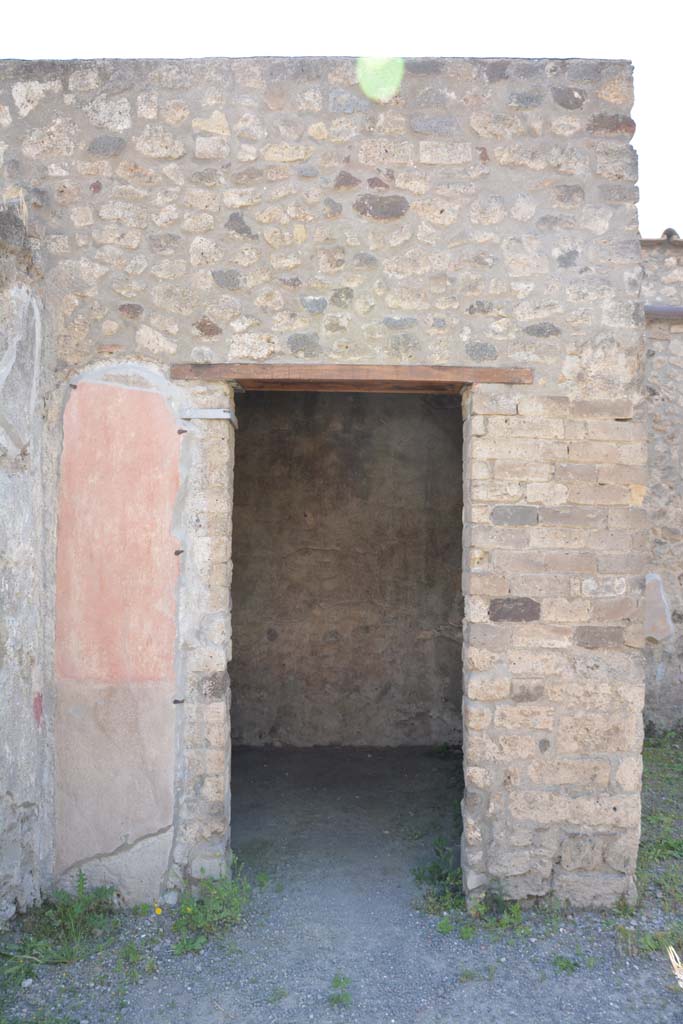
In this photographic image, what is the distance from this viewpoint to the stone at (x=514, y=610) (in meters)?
3.86

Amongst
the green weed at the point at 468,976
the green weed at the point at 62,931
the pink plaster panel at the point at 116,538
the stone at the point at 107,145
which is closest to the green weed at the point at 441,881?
the green weed at the point at 468,976

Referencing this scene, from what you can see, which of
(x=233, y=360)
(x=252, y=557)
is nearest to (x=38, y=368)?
(x=233, y=360)

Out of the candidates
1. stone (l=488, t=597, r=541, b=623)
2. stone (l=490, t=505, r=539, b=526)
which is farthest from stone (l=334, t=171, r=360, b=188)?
stone (l=488, t=597, r=541, b=623)

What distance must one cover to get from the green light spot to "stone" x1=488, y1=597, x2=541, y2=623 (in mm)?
2393

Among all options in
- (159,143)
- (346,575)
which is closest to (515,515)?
(159,143)

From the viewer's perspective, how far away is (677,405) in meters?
6.82

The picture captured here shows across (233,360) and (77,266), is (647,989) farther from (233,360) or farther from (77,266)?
(77,266)

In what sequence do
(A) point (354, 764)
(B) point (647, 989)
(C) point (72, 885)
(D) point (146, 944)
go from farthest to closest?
(A) point (354, 764) < (C) point (72, 885) < (D) point (146, 944) < (B) point (647, 989)

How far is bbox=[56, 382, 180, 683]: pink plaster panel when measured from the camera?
388 cm

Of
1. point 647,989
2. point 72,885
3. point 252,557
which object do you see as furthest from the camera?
point 252,557

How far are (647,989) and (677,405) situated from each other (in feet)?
15.5

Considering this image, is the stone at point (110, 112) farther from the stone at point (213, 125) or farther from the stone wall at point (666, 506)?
the stone wall at point (666, 506)

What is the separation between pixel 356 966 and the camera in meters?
3.46

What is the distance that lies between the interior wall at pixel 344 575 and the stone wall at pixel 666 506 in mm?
1595
